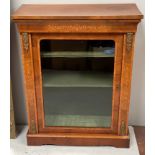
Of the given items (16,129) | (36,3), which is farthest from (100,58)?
(16,129)

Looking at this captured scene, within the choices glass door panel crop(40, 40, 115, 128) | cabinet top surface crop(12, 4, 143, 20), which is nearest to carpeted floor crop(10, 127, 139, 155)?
glass door panel crop(40, 40, 115, 128)

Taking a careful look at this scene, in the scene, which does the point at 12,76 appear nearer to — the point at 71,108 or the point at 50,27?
the point at 71,108

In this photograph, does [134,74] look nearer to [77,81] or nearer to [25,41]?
[77,81]

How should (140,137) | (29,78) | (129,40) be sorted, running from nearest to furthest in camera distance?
(129,40), (29,78), (140,137)

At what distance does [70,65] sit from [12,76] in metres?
0.44

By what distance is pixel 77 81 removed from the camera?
1.39 m

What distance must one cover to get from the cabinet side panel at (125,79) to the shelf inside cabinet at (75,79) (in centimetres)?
9

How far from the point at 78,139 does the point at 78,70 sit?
1.29ft

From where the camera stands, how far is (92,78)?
54.6 inches

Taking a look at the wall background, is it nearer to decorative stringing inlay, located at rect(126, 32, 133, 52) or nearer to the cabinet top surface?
the cabinet top surface

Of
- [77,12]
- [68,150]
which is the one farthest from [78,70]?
[68,150]

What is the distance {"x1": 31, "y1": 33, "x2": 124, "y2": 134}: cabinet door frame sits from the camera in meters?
1.22

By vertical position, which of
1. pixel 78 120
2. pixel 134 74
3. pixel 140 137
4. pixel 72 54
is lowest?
pixel 140 137

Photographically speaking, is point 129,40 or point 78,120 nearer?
point 129,40
